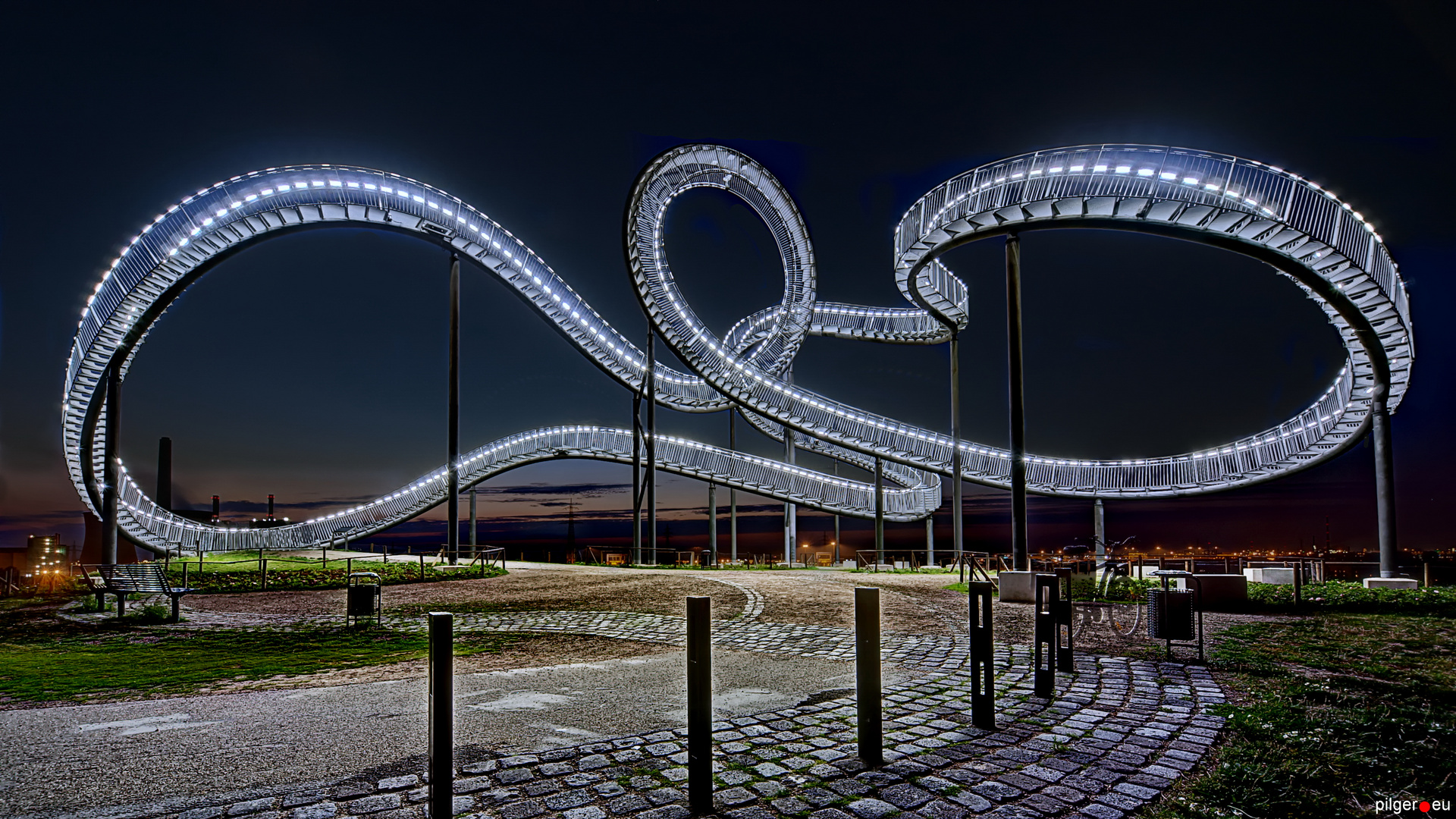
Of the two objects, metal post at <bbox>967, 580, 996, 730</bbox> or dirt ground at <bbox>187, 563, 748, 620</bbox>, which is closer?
metal post at <bbox>967, 580, 996, 730</bbox>

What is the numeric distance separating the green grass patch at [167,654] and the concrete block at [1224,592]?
11954mm

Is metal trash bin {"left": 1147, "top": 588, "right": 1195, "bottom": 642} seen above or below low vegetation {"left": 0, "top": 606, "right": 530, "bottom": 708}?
above

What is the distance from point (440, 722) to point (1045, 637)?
511 cm

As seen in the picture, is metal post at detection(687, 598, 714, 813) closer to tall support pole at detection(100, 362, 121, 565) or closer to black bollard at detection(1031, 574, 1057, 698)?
black bollard at detection(1031, 574, 1057, 698)

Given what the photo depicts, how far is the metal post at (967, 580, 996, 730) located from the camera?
5492 mm

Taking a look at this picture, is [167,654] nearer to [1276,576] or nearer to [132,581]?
[132,581]

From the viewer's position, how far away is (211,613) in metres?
13.8

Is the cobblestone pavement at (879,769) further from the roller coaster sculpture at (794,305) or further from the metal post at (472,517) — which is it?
the metal post at (472,517)

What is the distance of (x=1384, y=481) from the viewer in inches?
814

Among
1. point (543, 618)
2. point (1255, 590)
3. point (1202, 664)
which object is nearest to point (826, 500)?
point (1255, 590)

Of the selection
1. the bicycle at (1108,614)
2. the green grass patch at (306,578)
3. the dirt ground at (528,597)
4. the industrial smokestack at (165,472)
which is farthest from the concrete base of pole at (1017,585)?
the industrial smokestack at (165,472)

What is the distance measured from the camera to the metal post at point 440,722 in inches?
139

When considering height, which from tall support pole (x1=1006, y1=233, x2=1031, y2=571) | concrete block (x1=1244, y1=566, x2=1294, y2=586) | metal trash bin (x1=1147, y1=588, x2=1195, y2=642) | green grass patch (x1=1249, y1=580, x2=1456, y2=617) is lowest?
concrete block (x1=1244, y1=566, x2=1294, y2=586)

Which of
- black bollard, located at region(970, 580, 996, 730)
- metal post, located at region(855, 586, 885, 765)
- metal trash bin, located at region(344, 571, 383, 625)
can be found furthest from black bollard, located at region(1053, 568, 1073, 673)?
metal trash bin, located at region(344, 571, 383, 625)
